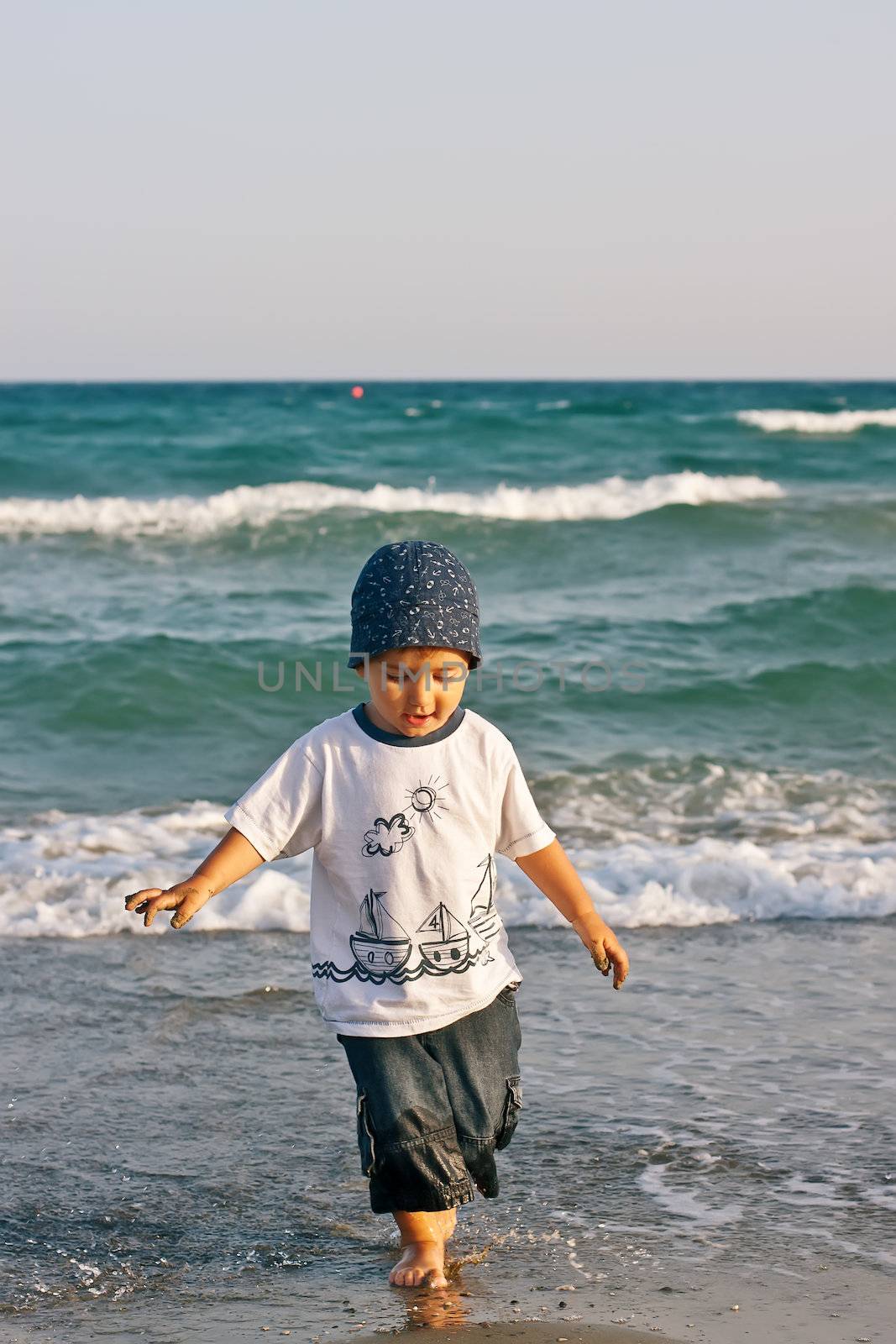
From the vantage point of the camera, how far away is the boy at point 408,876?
8.82 ft

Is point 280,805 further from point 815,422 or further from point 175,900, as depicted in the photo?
point 815,422

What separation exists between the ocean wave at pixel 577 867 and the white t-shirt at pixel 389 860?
256 cm

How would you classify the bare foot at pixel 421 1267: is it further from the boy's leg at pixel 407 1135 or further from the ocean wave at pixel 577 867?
the ocean wave at pixel 577 867

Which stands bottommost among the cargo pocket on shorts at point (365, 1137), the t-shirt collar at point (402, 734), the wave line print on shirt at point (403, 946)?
the cargo pocket on shorts at point (365, 1137)

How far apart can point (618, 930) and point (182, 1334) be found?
117 inches

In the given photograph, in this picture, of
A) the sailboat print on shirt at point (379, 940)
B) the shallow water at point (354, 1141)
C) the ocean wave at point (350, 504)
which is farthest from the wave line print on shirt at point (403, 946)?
the ocean wave at point (350, 504)

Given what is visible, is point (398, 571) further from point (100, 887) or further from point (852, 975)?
point (100, 887)

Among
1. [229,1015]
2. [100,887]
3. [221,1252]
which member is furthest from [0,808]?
[221,1252]

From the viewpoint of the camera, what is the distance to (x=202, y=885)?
8.57ft

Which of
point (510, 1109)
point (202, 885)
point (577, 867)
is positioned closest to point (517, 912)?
point (577, 867)

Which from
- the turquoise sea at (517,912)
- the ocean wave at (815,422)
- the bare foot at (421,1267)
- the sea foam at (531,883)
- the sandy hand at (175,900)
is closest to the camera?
the sandy hand at (175,900)

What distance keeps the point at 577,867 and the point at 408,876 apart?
3410 millimetres

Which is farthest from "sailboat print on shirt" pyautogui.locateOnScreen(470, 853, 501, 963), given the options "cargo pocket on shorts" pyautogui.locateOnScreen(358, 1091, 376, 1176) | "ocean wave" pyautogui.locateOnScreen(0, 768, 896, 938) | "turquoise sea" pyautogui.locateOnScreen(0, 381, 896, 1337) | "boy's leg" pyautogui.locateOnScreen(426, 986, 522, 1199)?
"ocean wave" pyautogui.locateOnScreen(0, 768, 896, 938)

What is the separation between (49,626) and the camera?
1141 cm
